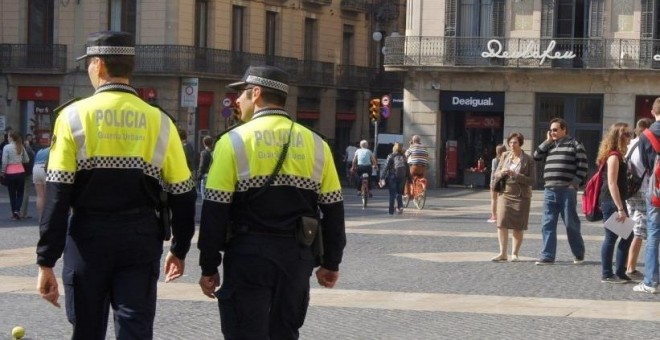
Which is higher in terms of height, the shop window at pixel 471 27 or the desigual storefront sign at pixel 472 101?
the shop window at pixel 471 27

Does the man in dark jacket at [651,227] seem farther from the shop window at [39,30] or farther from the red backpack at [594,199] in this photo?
the shop window at [39,30]

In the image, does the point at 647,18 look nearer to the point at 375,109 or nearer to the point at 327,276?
the point at 375,109

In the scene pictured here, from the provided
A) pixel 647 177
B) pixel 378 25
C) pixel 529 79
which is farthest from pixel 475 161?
pixel 647 177

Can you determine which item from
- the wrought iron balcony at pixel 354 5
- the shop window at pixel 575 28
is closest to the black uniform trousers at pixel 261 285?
the shop window at pixel 575 28

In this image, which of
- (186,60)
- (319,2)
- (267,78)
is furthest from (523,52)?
(267,78)

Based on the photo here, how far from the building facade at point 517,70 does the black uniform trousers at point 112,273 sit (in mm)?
39329

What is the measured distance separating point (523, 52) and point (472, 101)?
8.44 ft

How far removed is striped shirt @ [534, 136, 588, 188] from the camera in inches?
662

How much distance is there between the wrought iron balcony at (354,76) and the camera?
194ft

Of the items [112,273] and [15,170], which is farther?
[15,170]

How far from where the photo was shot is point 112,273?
267 inches

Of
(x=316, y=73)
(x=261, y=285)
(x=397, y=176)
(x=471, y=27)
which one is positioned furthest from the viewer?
(x=316, y=73)

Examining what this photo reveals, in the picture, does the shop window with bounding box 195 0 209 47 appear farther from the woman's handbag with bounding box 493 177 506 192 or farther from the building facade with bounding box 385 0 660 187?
the woman's handbag with bounding box 493 177 506 192

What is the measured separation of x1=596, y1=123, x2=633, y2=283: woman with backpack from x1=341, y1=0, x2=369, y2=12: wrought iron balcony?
4499 cm
